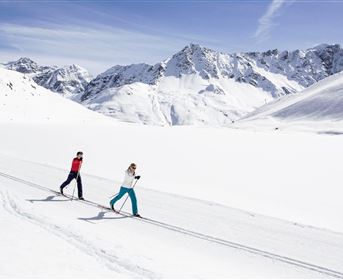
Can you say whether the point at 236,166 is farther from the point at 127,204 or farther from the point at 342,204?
the point at 127,204

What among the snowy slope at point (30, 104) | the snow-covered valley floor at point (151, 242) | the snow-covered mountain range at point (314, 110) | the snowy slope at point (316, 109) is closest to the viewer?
the snow-covered valley floor at point (151, 242)

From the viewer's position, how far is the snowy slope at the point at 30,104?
10200cm

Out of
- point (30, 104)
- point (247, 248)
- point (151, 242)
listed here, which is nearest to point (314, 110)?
point (30, 104)

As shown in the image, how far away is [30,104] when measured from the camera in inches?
4412

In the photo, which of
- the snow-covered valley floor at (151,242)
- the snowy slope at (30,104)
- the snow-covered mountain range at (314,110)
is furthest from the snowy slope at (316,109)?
the snow-covered valley floor at (151,242)

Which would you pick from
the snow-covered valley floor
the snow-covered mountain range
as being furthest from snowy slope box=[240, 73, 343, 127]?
the snow-covered valley floor

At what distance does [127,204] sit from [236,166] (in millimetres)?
13631

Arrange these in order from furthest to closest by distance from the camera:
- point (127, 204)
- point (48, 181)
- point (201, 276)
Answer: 1. point (48, 181)
2. point (127, 204)
3. point (201, 276)


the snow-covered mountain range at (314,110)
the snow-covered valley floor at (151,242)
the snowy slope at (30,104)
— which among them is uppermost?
the snow-covered mountain range at (314,110)

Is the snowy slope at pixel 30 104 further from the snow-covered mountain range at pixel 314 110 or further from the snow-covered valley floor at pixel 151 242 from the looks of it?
the snow-covered valley floor at pixel 151 242

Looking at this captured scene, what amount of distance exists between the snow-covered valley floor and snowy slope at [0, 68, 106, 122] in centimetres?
7896

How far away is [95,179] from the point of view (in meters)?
25.7

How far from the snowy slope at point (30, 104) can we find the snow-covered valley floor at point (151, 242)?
79.0 meters

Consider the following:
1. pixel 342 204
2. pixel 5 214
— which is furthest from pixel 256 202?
pixel 5 214
